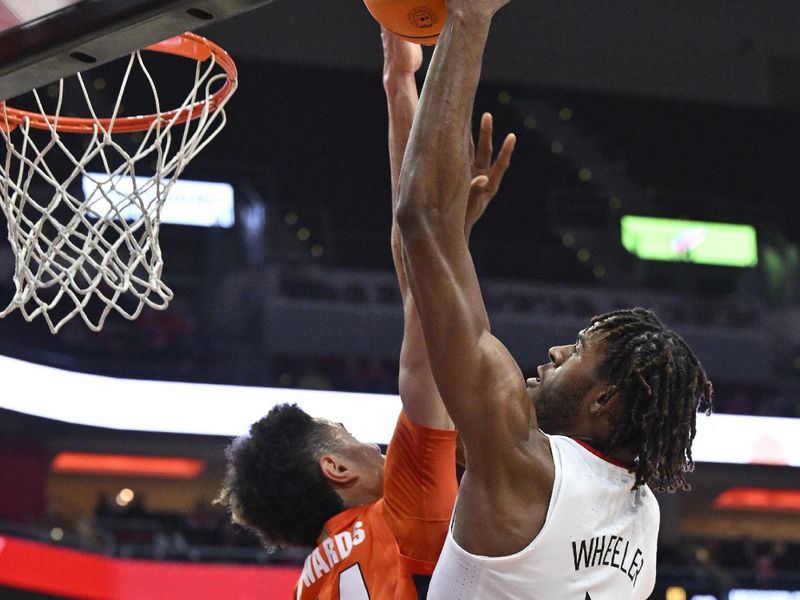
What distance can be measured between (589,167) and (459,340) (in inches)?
551

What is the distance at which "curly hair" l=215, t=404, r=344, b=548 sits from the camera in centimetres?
252

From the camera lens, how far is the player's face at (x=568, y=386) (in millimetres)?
1951

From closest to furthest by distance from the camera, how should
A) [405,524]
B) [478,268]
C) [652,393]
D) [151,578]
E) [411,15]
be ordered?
[652,393]
[411,15]
[405,524]
[151,578]
[478,268]

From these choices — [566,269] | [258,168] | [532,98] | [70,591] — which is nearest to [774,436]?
[566,269]

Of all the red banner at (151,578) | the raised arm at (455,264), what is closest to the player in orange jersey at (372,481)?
the raised arm at (455,264)

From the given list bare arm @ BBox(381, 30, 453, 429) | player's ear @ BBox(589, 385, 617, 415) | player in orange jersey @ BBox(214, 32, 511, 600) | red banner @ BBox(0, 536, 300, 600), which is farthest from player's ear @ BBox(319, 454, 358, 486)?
red banner @ BBox(0, 536, 300, 600)

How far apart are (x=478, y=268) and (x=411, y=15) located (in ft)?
38.4

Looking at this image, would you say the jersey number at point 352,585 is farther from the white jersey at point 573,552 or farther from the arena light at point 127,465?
the arena light at point 127,465

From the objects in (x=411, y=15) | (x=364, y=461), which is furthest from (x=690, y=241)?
(x=411, y=15)

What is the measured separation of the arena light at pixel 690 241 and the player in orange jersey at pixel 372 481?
12204 millimetres

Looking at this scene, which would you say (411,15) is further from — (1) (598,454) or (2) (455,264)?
(1) (598,454)

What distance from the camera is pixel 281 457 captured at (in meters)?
2.55

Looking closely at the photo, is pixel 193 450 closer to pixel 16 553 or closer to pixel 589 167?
pixel 16 553

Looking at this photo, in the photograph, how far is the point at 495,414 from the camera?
5.70 feet
